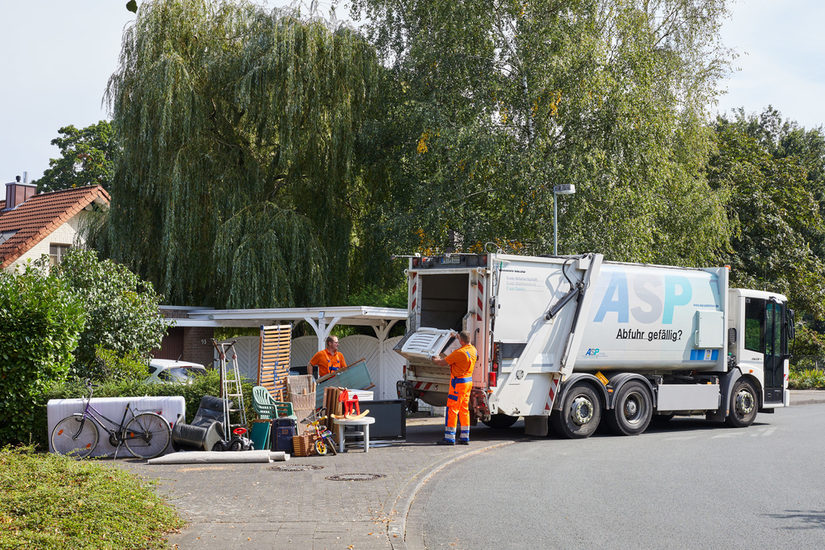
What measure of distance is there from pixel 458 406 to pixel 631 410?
12.8ft

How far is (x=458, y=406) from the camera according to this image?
13.8m

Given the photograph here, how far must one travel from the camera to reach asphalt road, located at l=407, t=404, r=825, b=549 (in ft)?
24.7

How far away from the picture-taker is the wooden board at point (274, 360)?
13773 mm

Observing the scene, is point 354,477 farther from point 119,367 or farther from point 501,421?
point 501,421

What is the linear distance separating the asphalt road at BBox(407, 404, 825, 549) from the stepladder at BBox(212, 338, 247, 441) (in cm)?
334

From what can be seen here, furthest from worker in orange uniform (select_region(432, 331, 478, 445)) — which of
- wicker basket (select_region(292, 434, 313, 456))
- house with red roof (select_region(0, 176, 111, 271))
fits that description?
house with red roof (select_region(0, 176, 111, 271))

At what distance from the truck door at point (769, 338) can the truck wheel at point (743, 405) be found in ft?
1.36

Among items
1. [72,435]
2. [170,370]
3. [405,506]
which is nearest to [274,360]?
[72,435]

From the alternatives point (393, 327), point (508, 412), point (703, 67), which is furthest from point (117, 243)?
point (703, 67)

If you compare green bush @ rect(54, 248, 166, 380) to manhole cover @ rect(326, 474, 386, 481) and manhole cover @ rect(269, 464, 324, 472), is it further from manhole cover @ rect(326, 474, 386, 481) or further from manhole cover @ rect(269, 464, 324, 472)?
manhole cover @ rect(326, 474, 386, 481)

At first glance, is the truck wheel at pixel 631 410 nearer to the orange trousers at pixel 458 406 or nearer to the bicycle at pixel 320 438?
the orange trousers at pixel 458 406

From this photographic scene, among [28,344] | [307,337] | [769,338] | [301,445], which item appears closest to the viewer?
[28,344]

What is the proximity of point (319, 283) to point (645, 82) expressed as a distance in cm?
1045

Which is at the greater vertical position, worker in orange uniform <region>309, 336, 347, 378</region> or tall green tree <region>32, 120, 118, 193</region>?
tall green tree <region>32, 120, 118, 193</region>
